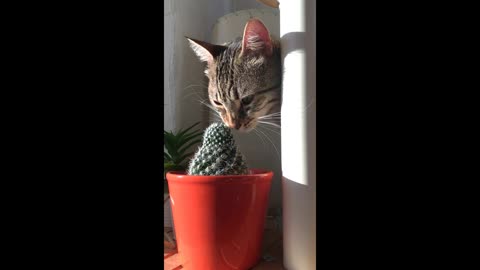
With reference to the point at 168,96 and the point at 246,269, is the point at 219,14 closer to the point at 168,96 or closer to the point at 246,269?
the point at 168,96

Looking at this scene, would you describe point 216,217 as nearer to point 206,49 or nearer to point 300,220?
point 300,220

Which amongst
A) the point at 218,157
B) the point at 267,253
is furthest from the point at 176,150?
the point at 267,253

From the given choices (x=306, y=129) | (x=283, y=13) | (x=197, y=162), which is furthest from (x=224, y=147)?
(x=283, y=13)

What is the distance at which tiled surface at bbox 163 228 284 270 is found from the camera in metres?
0.73

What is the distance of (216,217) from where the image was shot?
2.13 ft

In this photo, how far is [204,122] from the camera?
1.01 meters

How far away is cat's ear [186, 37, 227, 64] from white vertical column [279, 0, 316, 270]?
0.89 feet

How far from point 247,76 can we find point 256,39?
96mm

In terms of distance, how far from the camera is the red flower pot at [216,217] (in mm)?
647

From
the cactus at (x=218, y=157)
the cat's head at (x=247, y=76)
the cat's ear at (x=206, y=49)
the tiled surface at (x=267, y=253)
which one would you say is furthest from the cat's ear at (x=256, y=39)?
the tiled surface at (x=267, y=253)

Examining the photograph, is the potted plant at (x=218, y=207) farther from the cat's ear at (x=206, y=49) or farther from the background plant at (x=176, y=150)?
the cat's ear at (x=206, y=49)

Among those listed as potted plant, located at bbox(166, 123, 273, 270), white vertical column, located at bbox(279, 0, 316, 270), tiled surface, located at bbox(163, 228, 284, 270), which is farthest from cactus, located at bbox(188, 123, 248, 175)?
tiled surface, located at bbox(163, 228, 284, 270)

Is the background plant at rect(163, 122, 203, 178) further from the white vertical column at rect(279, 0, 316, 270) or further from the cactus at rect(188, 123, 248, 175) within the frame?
the white vertical column at rect(279, 0, 316, 270)

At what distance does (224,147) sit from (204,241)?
0.64 feet
